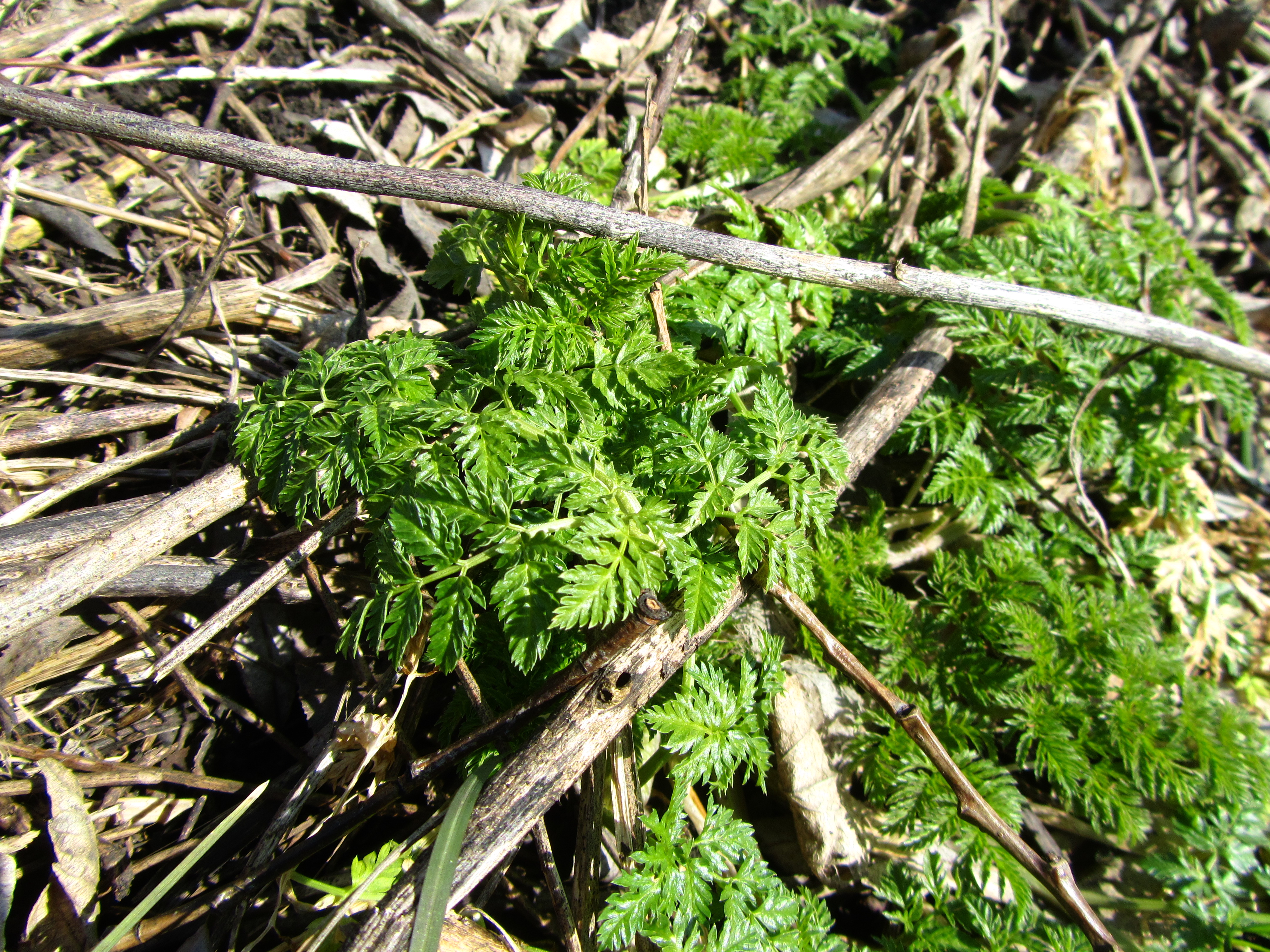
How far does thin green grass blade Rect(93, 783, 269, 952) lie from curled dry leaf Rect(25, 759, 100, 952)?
101 mm

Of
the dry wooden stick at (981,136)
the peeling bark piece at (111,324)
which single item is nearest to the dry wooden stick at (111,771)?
the peeling bark piece at (111,324)

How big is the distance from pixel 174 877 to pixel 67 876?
0.41 metres

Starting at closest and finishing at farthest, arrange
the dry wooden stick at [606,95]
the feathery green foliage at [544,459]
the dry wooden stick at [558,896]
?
the feathery green foliage at [544,459] → the dry wooden stick at [558,896] → the dry wooden stick at [606,95]

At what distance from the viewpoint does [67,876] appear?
7.18ft

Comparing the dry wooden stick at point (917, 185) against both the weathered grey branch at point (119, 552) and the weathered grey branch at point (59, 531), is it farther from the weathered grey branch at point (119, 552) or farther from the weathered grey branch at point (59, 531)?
the weathered grey branch at point (59, 531)

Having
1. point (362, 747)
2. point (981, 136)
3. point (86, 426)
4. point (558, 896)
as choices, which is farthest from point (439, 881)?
point (981, 136)

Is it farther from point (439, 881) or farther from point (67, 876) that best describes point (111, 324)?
point (439, 881)

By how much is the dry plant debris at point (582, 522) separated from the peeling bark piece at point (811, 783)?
0.7 inches

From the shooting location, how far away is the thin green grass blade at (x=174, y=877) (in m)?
1.97

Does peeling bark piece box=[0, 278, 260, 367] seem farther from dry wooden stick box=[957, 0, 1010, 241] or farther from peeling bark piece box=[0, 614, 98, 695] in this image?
dry wooden stick box=[957, 0, 1010, 241]

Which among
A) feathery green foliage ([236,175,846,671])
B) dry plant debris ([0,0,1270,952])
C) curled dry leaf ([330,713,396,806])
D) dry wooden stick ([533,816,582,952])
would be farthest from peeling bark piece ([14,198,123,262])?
dry wooden stick ([533,816,582,952])

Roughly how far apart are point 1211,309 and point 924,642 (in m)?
3.62

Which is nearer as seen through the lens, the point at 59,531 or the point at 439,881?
the point at 439,881

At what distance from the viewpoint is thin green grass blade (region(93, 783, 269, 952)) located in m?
1.97
